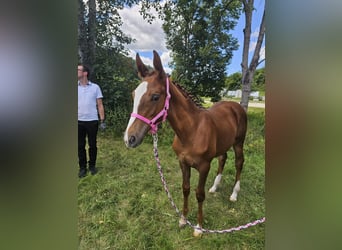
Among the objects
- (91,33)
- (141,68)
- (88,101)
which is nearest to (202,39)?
(141,68)

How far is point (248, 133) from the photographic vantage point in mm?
1482

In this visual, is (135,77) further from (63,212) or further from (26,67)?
(63,212)

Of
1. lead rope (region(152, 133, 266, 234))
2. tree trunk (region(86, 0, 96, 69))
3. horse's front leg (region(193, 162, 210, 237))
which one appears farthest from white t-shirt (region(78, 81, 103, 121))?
horse's front leg (region(193, 162, 210, 237))

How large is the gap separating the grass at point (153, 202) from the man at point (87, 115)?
0.16 feet

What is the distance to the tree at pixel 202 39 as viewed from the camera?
4.77 feet

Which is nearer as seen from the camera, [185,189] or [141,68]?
[141,68]

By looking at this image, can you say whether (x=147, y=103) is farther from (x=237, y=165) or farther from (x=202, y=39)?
(x=237, y=165)

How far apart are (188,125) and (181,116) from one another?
0.07 m

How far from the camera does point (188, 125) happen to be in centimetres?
143

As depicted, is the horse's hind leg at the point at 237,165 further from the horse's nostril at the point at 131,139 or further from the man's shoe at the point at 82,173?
the man's shoe at the point at 82,173

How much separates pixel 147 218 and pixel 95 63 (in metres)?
1.05

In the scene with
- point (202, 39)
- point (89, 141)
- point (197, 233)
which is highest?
point (202, 39)

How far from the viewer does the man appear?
1.37 m

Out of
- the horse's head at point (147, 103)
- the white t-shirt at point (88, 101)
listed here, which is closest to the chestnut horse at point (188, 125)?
the horse's head at point (147, 103)
